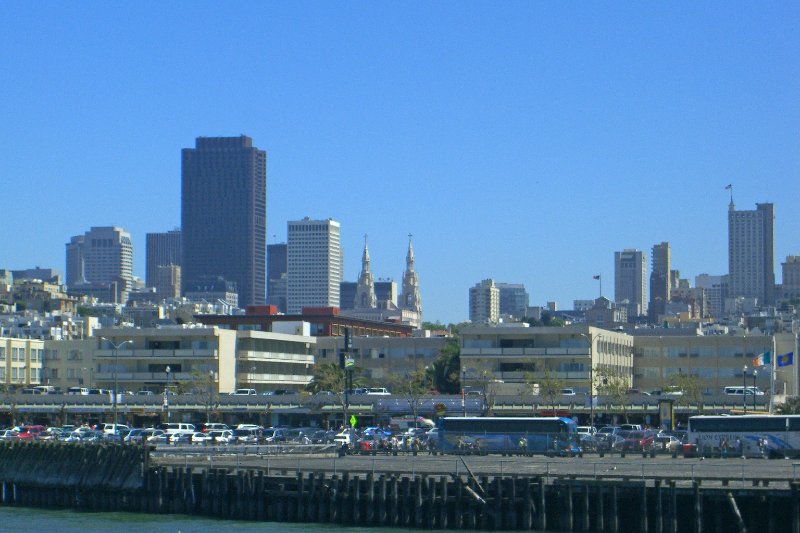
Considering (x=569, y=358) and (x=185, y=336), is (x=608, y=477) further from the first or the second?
(x=185, y=336)

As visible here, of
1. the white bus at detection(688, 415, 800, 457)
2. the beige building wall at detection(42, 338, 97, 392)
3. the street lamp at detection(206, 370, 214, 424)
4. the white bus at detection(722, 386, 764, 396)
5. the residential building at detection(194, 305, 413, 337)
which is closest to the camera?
the white bus at detection(688, 415, 800, 457)

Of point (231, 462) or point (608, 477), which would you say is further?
point (231, 462)

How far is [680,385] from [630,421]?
6.90m

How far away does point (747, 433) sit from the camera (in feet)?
284

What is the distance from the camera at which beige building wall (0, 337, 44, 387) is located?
148625 mm

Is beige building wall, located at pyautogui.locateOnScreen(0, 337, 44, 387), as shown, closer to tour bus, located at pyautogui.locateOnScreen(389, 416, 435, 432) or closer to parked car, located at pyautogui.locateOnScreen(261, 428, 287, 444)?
→ parked car, located at pyautogui.locateOnScreen(261, 428, 287, 444)

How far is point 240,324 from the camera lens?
178250 millimetres

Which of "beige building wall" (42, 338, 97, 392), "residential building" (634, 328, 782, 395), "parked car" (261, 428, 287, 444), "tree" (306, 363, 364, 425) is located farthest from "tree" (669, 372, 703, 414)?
"beige building wall" (42, 338, 97, 392)

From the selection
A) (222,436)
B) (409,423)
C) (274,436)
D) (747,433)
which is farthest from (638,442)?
(409,423)

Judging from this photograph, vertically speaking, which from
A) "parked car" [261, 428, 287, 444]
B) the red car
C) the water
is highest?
"parked car" [261, 428, 287, 444]

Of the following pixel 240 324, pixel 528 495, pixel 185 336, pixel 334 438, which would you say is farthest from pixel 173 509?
pixel 240 324

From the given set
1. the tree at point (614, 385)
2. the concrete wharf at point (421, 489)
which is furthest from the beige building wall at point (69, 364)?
the concrete wharf at point (421, 489)

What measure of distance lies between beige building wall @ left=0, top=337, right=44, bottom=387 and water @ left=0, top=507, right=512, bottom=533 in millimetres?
75667

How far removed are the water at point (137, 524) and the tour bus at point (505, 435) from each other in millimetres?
22341
